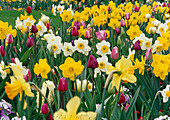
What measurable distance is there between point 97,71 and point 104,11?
2851 millimetres

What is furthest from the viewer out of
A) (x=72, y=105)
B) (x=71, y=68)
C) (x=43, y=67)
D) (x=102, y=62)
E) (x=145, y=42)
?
→ (x=145, y=42)

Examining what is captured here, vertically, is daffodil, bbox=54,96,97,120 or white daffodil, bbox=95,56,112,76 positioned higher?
daffodil, bbox=54,96,97,120

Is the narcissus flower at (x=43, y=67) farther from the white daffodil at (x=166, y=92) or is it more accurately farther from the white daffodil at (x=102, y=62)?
the white daffodil at (x=166, y=92)

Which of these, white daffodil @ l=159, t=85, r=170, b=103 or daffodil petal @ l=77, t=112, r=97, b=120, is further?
white daffodil @ l=159, t=85, r=170, b=103

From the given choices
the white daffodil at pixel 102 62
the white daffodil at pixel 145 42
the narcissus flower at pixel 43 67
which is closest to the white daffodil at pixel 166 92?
the white daffodil at pixel 102 62

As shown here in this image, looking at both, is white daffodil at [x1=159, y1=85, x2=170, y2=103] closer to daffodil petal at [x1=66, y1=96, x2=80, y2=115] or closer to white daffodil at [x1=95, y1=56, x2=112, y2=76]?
white daffodil at [x1=95, y1=56, x2=112, y2=76]

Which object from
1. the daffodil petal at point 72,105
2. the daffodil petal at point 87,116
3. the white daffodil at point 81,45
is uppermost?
the daffodil petal at point 72,105

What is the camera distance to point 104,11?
4500mm

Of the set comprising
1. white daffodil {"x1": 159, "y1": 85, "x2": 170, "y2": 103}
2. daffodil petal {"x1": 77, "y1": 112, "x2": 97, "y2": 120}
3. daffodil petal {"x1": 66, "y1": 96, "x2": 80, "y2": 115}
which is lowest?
white daffodil {"x1": 159, "y1": 85, "x2": 170, "y2": 103}

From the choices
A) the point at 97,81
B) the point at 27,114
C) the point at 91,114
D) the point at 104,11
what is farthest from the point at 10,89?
the point at 104,11

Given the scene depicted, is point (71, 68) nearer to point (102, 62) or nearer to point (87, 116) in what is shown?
point (102, 62)

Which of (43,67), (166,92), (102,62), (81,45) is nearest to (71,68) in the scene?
(43,67)

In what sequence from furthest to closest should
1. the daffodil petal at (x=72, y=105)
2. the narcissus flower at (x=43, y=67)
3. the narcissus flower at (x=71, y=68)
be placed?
the narcissus flower at (x=43, y=67), the narcissus flower at (x=71, y=68), the daffodil petal at (x=72, y=105)

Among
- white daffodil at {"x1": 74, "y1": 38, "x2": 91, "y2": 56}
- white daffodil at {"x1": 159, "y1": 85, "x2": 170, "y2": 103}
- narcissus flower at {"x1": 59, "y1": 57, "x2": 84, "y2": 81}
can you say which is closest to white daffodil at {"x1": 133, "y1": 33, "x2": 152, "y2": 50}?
white daffodil at {"x1": 74, "y1": 38, "x2": 91, "y2": 56}
